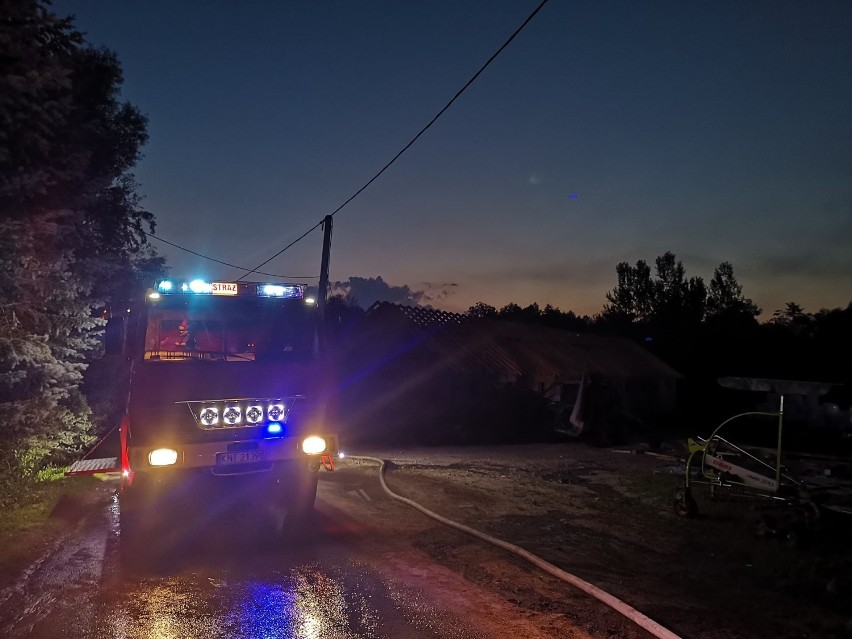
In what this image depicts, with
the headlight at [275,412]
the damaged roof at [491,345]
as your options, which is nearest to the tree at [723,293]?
the damaged roof at [491,345]

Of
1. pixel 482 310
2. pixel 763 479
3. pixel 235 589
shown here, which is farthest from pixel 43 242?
pixel 482 310

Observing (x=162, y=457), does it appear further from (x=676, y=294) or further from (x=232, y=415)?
(x=676, y=294)

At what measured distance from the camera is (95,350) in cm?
1166

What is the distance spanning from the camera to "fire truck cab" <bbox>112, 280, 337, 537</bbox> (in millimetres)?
6766

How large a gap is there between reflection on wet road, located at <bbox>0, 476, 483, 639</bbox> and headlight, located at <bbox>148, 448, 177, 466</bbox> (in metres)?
0.99

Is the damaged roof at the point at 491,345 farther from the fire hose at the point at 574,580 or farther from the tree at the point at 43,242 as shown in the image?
the fire hose at the point at 574,580

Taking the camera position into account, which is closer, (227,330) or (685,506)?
(227,330)

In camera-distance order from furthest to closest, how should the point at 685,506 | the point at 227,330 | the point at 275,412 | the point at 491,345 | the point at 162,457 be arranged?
1. the point at 491,345
2. the point at 685,506
3. the point at 227,330
4. the point at 275,412
5. the point at 162,457

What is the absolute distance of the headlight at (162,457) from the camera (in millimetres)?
6613

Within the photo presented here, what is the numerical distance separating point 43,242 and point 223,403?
16.0 ft

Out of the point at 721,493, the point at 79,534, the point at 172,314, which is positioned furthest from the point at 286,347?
the point at 721,493

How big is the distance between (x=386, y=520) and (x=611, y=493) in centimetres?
438

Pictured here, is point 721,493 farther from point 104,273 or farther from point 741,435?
point 741,435

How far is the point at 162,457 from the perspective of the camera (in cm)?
664
